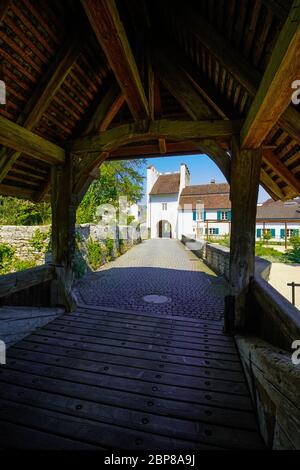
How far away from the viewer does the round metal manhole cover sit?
5469mm

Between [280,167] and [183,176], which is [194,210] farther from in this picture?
[280,167]

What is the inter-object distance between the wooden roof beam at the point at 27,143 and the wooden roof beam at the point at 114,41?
161 centimetres

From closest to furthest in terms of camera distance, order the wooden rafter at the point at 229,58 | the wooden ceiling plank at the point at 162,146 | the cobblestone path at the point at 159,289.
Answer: the wooden rafter at the point at 229,58, the wooden ceiling plank at the point at 162,146, the cobblestone path at the point at 159,289

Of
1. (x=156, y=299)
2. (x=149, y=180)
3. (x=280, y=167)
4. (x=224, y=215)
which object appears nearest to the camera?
(x=280, y=167)

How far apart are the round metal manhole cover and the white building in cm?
2143

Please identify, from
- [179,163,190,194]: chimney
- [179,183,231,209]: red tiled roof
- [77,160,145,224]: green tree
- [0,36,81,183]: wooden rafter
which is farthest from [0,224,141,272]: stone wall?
[179,163,190,194]: chimney

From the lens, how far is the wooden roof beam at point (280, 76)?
136cm

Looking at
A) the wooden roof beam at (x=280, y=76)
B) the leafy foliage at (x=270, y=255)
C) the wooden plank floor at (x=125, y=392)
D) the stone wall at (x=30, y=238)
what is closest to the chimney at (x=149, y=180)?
the leafy foliage at (x=270, y=255)

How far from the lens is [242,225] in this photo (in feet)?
11.2

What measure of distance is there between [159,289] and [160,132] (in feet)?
14.6

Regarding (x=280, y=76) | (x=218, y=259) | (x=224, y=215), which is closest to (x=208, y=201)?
(x=224, y=215)

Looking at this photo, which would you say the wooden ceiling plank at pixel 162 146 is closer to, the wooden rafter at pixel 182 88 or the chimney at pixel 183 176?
the wooden rafter at pixel 182 88

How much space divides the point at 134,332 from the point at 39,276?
194 cm

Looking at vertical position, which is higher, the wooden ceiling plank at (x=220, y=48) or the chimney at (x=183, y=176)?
the chimney at (x=183, y=176)
